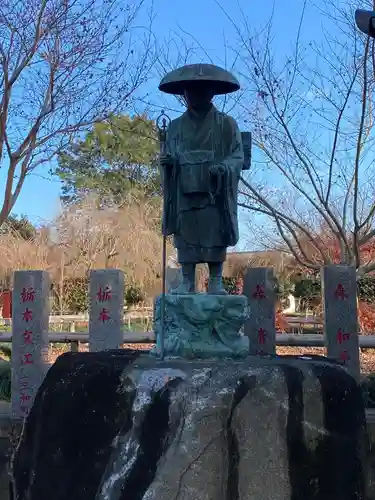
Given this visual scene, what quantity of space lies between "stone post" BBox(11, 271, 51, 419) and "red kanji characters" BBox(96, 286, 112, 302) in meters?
0.54

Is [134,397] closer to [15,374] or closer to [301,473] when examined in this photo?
[301,473]

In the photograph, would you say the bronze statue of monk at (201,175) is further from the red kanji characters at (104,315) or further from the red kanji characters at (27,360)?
the red kanji characters at (27,360)

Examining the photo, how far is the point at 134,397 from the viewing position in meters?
3.38

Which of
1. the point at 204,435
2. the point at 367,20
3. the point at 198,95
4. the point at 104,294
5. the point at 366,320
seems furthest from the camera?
the point at 366,320

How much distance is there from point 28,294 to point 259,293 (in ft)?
7.82

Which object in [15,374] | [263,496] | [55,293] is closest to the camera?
[263,496]

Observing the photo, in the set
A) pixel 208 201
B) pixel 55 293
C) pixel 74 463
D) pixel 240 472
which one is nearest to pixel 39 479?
pixel 74 463

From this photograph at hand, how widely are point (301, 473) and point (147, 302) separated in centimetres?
1738

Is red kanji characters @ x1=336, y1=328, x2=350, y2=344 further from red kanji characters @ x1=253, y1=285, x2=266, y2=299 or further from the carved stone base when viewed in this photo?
the carved stone base

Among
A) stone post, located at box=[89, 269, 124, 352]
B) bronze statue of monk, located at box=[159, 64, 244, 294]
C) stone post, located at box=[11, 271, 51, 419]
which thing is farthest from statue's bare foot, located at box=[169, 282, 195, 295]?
stone post, located at box=[11, 271, 51, 419]

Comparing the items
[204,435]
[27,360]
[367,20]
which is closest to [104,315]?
[27,360]

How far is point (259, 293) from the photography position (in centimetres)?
620

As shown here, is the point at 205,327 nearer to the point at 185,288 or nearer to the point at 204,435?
the point at 185,288

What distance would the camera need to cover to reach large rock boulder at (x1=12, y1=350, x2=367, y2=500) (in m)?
3.15
